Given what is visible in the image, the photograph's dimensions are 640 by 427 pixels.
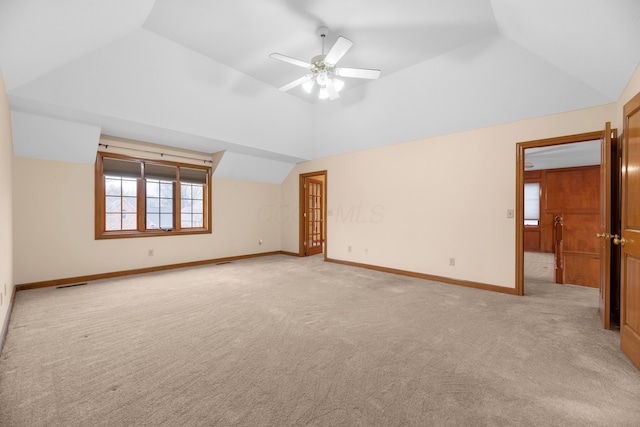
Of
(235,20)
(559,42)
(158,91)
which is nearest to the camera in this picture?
(559,42)

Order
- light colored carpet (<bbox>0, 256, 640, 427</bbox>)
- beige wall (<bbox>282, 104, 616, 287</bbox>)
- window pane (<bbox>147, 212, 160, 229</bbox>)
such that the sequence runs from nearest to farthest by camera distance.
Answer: light colored carpet (<bbox>0, 256, 640, 427</bbox>) < beige wall (<bbox>282, 104, 616, 287</bbox>) < window pane (<bbox>147, 212, 160, 229</bbox>)

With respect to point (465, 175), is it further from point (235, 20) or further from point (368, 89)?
point (235, 20)

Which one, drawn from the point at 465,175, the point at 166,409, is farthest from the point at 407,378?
the point at 465,175

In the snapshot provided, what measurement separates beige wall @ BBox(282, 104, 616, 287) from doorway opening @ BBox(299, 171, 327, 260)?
3.02ft

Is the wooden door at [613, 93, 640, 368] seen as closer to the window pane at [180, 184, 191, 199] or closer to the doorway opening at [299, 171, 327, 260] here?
the doorway opening at [299, 171, 327, 260]

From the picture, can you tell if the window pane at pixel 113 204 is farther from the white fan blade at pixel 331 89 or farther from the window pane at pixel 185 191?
the white fan blade at pixel 331 89

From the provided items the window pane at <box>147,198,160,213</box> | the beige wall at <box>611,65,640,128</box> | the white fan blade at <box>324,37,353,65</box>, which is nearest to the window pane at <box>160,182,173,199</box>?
the window pane at <box>147,198,160,213</box>

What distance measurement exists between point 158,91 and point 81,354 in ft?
10.4

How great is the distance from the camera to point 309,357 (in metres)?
2.05

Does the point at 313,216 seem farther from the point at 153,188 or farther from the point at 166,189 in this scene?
the point at 153,188

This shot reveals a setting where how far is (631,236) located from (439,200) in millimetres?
2357

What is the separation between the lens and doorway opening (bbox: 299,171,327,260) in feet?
21.8

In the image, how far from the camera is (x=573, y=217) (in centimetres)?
541

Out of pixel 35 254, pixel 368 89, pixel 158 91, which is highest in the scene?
pixel 368 89
